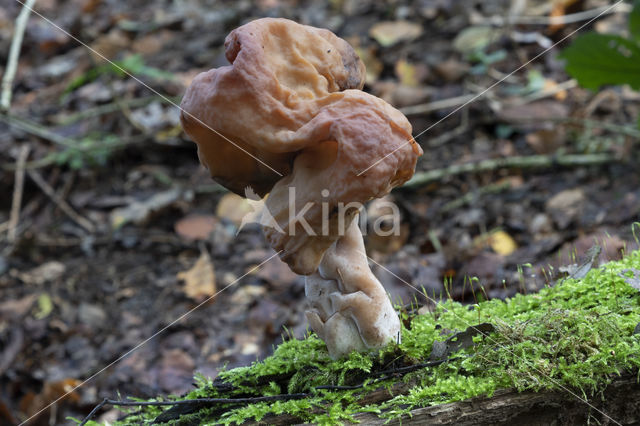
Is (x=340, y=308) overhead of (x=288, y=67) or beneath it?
beneath

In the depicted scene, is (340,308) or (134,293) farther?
(134,293)

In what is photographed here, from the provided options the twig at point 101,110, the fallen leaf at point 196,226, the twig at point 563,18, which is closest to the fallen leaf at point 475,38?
the twig at point 563,18

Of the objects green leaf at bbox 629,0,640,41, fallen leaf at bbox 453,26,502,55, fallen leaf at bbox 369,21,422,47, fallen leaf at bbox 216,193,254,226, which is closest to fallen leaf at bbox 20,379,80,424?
fallen leaf at bbox 216,193,254,226

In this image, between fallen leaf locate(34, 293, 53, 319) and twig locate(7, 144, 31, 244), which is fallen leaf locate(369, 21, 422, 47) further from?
fallen leaf locate(34, 293, 53, 319)

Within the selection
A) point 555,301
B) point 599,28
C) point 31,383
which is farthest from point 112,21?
point 555,301

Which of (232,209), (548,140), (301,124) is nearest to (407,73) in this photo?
(548,140)

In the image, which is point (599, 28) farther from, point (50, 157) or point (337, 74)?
point (50, 157)

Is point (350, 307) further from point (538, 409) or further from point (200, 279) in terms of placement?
point (200, 279)
